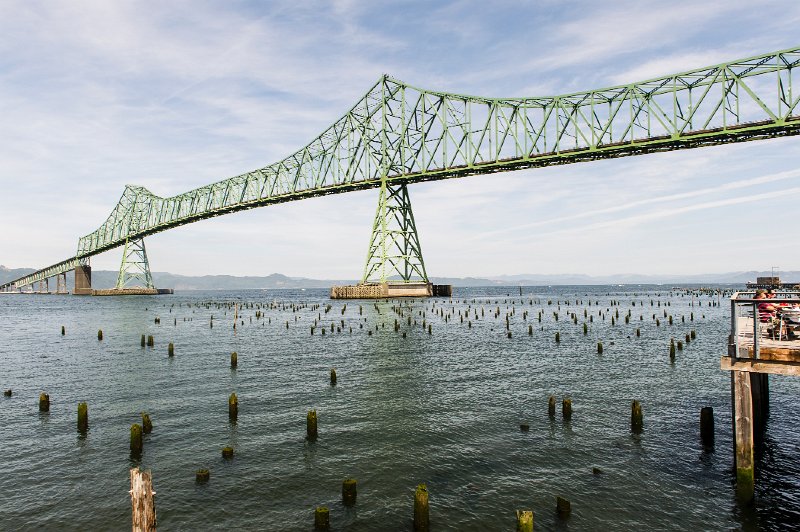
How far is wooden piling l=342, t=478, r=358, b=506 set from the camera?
12.8m

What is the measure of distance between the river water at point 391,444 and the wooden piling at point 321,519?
35 centimetres

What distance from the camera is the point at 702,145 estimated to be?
218ft

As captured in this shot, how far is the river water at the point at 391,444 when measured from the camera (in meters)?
12.5

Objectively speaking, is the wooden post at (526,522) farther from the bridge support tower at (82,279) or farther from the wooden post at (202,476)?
the bridge support tower at (82,279)

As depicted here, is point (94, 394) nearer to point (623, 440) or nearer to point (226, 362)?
point (226, 362)

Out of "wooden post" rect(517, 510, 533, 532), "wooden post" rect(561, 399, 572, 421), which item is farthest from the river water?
"wooden post" rect(517, 510, 533, 532)

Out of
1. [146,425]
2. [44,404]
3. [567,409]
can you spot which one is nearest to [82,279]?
[44,404]

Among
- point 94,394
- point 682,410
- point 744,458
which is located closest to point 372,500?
point 744,458

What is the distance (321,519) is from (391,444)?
18.7 ft

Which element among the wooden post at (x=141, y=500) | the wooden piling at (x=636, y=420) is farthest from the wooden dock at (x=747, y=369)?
the wooden post at (x=141, y=500)

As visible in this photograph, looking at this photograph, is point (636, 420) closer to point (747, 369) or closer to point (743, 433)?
point (743, 433)

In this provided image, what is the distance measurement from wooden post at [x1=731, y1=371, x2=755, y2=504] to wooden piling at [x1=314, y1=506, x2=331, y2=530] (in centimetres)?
942

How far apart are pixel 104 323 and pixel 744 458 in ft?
219

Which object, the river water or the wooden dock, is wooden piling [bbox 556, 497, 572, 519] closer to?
the river water
